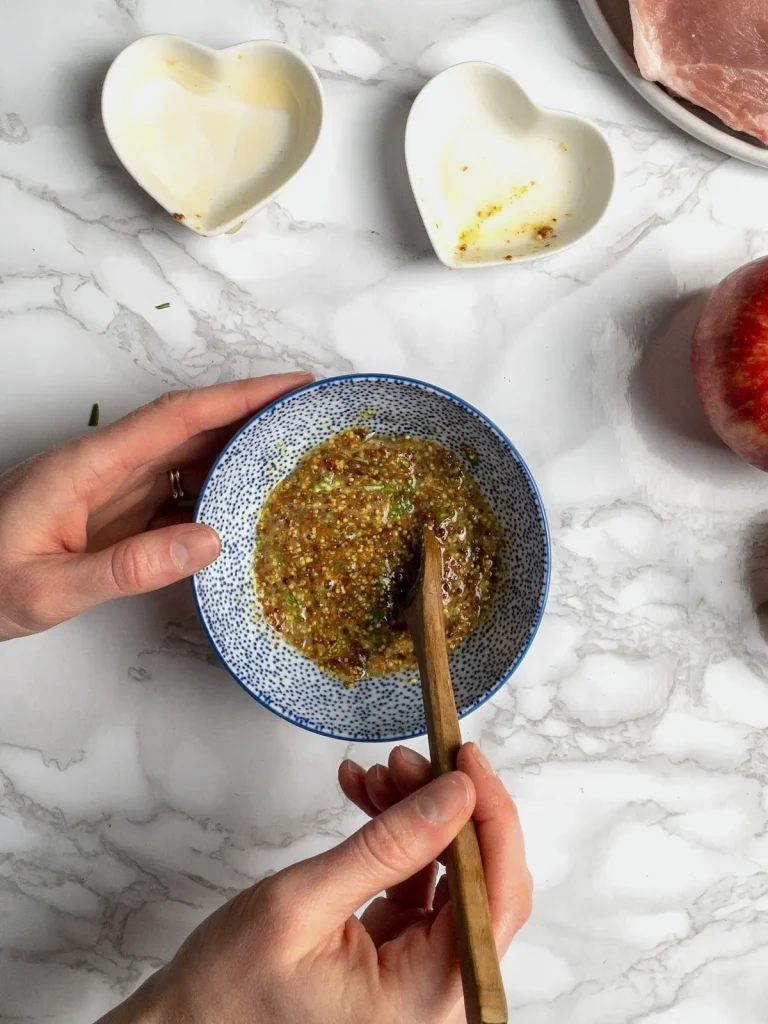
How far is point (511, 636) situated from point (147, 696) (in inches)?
20.3

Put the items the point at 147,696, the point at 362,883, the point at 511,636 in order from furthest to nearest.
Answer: the point at 147,696 → the point at 511,636 → the point at 362,883

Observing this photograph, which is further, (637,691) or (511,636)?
(637,691)

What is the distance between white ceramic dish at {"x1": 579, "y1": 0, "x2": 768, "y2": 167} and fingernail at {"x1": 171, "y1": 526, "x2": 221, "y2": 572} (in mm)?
834

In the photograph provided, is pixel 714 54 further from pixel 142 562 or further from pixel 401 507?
pixel 142 562

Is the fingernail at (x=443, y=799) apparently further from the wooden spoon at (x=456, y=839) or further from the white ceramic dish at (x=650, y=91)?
the white ceramic dish at (x=650, y=91)

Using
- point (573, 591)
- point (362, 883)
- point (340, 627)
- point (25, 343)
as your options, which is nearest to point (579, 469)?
point (573, 591)

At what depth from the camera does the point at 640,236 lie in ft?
4.04

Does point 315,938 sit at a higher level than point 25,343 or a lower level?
lower

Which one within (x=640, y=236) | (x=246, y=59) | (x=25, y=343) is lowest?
(x=25, y=343)

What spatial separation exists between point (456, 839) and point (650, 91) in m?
0.99

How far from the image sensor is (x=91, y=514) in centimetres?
112

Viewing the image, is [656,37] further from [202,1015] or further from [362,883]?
[202,1015]

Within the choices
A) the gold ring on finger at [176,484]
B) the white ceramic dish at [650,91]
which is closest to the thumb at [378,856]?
the gold ring on finger at [176,484]

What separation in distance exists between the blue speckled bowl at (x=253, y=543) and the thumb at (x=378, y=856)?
20 cm
